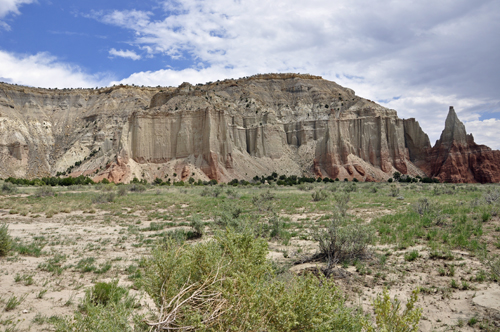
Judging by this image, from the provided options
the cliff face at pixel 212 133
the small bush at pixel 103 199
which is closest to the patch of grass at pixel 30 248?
the small bush at pixel 103 199

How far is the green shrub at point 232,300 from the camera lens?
284 centimetres

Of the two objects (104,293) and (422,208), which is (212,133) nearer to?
(422,208)

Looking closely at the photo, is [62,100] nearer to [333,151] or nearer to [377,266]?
[333,151]

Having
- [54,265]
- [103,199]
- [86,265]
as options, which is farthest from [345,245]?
[103,199]

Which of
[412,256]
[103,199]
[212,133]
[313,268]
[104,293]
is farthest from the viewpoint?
[212,133]

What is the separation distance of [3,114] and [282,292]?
93788 millimetres

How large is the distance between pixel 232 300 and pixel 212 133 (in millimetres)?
59058

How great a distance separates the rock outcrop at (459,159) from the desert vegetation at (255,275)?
2439 inches

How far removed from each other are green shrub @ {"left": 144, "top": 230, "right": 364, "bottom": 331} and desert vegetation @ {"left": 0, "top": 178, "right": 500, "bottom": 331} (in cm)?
2

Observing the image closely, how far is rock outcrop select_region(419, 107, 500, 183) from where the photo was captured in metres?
66.3

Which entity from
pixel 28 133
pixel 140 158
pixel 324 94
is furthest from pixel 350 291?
pixel 28 133

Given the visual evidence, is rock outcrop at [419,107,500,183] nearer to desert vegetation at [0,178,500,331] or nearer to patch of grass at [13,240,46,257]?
desert vegetation at [0,178,500,331]

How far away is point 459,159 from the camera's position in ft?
223

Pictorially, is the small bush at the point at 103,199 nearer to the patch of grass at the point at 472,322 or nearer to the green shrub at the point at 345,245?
the green shrub at the point at 345,245
